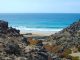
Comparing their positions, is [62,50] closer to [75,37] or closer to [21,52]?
[75,37]

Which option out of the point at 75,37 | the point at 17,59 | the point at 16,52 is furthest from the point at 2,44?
the point at 75,37

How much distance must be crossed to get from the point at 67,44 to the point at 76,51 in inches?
46.0

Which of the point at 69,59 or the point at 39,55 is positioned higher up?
the point at 39,55

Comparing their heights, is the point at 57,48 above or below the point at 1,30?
below

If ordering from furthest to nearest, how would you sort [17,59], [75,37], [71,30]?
[71,30], [75,37], [17,59]

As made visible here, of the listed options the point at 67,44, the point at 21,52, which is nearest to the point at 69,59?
the point at 67,44

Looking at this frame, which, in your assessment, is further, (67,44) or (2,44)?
(67,44)

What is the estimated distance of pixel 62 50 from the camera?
2111cm

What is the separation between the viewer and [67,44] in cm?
2277

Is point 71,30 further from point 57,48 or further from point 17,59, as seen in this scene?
point 17,59

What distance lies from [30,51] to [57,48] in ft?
32.3

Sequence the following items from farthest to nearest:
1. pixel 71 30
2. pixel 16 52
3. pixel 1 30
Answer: pixel 71 30 < pixel 1 30 < pixel 16 52

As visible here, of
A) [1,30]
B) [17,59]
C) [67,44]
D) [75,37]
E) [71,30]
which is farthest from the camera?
[71,30]

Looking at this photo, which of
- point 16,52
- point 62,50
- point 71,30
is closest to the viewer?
point 16,52
